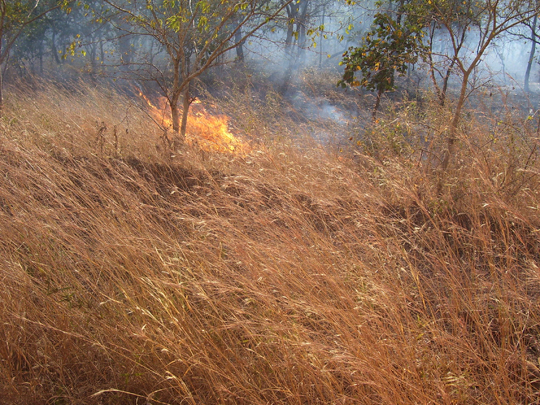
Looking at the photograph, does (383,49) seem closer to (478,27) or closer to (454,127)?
(478,27)

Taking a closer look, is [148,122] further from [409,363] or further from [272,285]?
[409,363]

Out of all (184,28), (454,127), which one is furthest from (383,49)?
(184,28)

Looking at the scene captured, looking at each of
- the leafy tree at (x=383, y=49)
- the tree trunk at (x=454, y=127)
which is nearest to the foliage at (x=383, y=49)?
the leafy tree at (x=383, y=49)

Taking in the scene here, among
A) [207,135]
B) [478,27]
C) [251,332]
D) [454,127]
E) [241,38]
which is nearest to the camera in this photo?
[251,332]

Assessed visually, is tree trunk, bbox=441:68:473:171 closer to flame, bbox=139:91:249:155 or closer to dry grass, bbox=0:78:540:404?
dry grass, bbox=0:78:540:404

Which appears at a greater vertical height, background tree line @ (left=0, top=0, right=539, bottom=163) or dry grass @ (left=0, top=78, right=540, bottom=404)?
background tree line @ (left=0, top=0, right=539, bottom=163)

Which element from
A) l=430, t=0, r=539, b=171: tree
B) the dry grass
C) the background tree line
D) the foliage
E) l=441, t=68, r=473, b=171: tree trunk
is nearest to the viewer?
the dry grass

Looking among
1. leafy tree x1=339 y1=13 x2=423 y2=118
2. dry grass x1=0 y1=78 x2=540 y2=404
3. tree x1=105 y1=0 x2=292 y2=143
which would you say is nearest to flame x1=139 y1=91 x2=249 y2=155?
tree x1=105 y1=0 x2=292 y2=143

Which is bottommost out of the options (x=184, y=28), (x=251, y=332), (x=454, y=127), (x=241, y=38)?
(x=251, y=332)

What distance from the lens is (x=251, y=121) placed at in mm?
5230

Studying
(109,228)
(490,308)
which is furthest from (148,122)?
(490,308)

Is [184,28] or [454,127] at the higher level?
[184,28]

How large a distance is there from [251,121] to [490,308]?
387cm

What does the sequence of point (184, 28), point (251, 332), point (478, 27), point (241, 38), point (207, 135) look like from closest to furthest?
point (251, 332) < point (478, 27) < point (184, 28) < point (207, 135) < point (241, 38)
